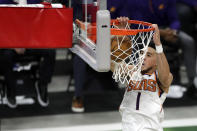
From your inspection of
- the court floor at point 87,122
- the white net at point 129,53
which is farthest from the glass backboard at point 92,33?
the court floor at point 87,122

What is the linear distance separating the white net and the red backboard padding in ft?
1.53

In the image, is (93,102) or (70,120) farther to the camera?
(93,102)

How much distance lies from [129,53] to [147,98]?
1.73 ft

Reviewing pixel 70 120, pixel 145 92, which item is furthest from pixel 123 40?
pixel 70 120

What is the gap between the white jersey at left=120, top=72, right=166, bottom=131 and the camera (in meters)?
Result: 3.89

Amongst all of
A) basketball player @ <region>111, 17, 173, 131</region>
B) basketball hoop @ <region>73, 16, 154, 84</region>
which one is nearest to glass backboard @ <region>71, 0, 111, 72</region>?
basketball hoop @ <region>73, 16, 154, 84</region>

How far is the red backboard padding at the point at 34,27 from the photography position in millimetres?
3199

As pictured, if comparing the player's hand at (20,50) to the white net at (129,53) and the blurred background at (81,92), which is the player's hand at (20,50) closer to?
the blurred background at (81,92)

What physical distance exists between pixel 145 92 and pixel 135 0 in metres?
2.94

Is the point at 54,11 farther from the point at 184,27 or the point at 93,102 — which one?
the point at 184,27

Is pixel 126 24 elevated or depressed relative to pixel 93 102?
elevated

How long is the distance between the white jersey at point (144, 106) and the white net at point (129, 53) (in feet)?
0.77

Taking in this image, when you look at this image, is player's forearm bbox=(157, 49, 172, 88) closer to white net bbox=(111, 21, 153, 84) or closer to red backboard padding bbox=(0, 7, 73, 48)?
white net bbox=(111, 21, 153, 84)

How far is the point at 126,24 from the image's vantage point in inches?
150
